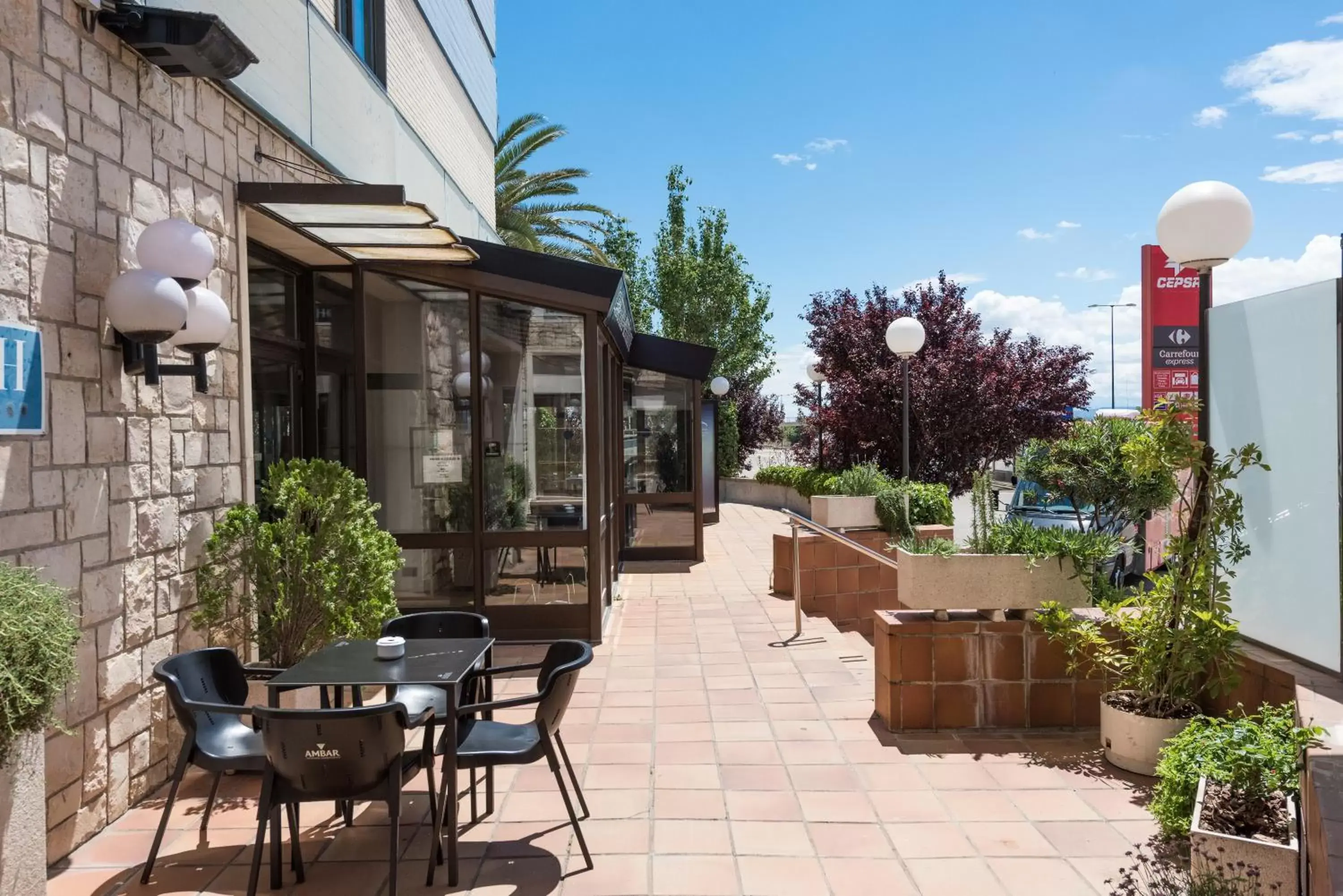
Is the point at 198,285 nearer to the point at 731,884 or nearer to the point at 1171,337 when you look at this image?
the point at 731,884

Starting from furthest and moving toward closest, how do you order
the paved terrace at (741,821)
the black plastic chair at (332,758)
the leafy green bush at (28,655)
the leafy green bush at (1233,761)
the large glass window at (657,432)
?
the large glass window at (657,432) → the paved terrace at (741,821) → the leafy green bush at (1233,761) → the black plastic chair at (332,758) → the leafy green bush at (28,655)

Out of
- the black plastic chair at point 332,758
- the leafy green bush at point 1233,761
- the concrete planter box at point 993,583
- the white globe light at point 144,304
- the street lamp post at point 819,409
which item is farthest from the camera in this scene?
the street lamp post at point 819,409

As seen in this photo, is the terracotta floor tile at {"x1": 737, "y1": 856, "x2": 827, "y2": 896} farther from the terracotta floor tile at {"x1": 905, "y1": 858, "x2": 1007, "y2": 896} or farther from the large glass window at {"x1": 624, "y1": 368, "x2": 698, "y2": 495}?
the large glass window at {"x1": 624, "y1": 368, "x2": 698, "y2": 495}

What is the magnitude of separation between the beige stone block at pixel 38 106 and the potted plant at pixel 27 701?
157 cm

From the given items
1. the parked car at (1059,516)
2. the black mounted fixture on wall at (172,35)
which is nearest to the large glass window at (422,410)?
the black mounted fixture on wall at (172,35)

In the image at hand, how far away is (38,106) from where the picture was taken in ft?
10.2

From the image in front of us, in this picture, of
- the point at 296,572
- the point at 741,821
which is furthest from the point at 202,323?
the point at 741,821

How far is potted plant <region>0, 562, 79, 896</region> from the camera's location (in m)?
2.34

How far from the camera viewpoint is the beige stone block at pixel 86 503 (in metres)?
3.28

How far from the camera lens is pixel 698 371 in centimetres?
1107

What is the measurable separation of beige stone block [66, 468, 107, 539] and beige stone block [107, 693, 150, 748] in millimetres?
594

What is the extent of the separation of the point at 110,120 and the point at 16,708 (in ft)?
7.81

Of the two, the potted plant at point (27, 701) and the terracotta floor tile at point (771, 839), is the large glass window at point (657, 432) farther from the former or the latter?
the potted plant at point (27, 701)

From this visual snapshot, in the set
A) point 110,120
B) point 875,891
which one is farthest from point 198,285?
point 875,891
